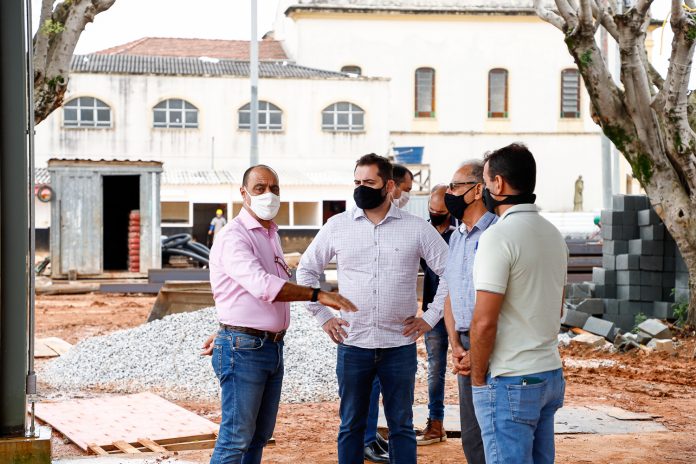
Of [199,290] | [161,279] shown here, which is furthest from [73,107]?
[199,290]

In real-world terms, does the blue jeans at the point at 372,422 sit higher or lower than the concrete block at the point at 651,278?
lower

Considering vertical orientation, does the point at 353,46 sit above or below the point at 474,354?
above

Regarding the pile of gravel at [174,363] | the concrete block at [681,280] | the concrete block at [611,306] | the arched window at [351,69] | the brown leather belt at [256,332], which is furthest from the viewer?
the arched window at [351,69]

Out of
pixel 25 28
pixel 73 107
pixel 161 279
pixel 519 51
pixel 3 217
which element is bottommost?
pixel 161 279

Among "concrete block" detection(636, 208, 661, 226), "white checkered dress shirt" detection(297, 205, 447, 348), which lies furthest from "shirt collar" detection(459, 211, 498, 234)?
"concrete block" detection(636, 208, 661, 226)

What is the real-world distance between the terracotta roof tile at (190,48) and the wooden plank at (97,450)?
160ft

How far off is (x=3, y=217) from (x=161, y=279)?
21.0 metres

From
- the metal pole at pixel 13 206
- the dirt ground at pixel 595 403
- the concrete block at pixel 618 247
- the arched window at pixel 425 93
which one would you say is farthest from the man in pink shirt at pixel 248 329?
the arched window at pixel 425 93

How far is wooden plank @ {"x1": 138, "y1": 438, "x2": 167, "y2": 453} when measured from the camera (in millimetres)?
8289

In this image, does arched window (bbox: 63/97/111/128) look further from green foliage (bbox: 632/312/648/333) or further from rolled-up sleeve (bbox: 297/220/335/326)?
rolled-up sleeve (bbox: 297/220/335/326)

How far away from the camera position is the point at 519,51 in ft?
179

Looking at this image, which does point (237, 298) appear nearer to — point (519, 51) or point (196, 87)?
point (196, 87)

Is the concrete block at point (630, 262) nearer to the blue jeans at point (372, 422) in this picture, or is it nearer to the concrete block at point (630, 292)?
the concrete block at point (630, 292)

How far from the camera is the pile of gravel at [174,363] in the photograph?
39.3 feet
